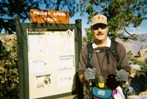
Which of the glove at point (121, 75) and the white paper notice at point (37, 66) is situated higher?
the white paper notice at point (37, 66)

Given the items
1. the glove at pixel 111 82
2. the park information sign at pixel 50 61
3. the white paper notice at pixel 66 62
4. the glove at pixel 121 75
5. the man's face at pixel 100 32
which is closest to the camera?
the glove at pixel 121 75

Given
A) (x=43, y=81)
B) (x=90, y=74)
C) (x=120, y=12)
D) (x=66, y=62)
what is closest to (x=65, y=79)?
(x=66, y=62)

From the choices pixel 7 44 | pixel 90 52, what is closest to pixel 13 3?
pixel 7 44

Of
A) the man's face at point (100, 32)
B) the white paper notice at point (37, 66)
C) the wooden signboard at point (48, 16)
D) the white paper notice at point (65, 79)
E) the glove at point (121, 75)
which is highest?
the wooden signboard at point (48, 16)

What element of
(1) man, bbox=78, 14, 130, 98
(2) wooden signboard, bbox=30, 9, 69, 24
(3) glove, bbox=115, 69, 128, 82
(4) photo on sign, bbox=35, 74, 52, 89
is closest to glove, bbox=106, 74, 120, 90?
(1) man, bbox=78, 14, 130, 98

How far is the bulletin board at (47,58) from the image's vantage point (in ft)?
9.61

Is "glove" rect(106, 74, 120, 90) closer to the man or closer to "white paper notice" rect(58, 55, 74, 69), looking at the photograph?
the man

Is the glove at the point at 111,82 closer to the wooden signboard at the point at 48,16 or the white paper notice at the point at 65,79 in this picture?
the white paper notice at the point at 65,79

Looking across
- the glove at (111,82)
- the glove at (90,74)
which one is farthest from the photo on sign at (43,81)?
the glove at (111,82)

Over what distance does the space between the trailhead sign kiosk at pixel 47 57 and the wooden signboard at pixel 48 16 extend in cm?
2

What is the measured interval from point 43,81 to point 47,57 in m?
0.38

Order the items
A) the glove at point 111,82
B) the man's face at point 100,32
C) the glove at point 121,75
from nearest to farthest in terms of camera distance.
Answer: the glove at point 121,75
the glove at point 111,82
the man's face at point 100,32

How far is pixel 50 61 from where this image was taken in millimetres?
3191

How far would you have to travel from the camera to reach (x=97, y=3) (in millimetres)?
5574
